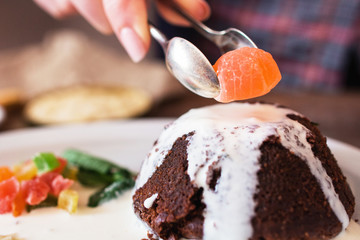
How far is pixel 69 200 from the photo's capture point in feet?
6.62

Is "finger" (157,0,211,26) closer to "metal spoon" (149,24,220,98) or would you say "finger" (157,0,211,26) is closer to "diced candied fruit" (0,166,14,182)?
"metal spoon" (149,24,220,98)

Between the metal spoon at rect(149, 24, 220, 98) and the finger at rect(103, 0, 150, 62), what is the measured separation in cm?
22

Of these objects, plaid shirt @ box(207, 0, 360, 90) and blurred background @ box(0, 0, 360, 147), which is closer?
blurred background @ box(0, 0, 360, 147)

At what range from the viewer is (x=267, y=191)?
5.25ft

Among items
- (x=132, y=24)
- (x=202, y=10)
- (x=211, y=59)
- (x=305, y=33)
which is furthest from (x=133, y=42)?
(x=305, y=33)

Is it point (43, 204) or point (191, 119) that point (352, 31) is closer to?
point (191, 119)

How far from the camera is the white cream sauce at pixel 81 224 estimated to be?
1816mm

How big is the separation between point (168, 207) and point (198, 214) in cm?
13

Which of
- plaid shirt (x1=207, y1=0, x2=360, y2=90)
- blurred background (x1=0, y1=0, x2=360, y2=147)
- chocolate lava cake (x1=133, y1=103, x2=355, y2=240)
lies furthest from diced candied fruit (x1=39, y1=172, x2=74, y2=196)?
plaid shirt (x1=207, y1=0, x2=360, y2=90)

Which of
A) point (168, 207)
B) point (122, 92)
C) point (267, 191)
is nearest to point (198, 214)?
point (168, 207)

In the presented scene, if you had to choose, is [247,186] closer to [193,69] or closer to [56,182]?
[193,69]

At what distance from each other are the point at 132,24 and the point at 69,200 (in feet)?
2.83

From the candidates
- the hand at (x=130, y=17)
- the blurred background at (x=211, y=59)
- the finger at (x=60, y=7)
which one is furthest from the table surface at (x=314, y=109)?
the hand at (x=130, y=17)

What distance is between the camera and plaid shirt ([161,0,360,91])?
4.28m
